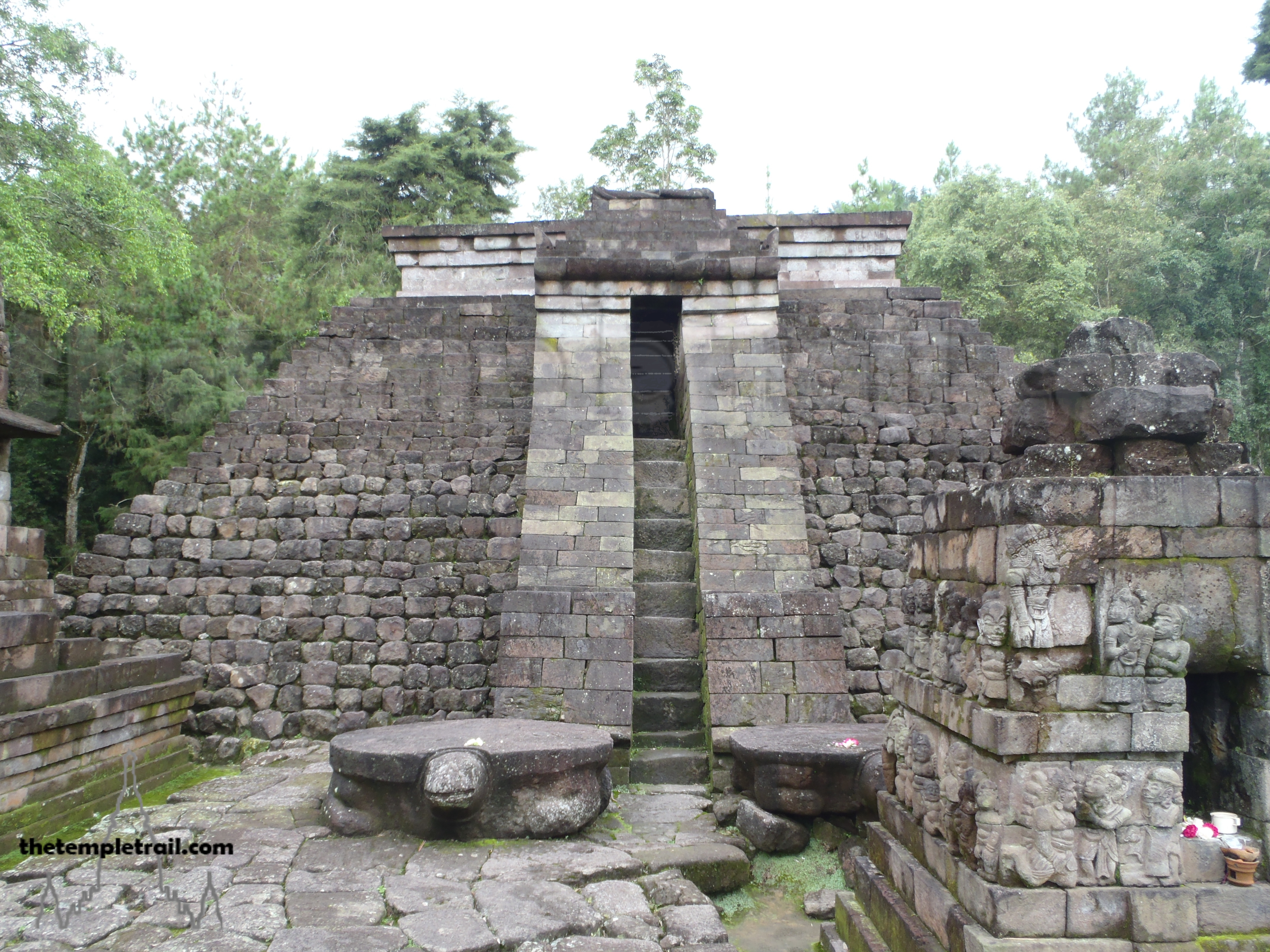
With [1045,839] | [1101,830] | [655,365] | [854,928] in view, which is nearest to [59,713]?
[854,928]

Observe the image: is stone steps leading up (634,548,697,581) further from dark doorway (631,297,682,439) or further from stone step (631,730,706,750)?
dark doorway (631,297,682,439)

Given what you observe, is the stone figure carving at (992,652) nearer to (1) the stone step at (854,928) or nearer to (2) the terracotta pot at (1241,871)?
(2) the terracotta pot at (1241,871)

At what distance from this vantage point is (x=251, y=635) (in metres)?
7.05

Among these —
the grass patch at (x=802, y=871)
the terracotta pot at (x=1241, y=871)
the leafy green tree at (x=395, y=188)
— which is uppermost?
the leafy green tree at (x=395, y=188)

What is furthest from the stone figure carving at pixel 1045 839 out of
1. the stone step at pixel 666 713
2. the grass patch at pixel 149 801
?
the grass patch at pixel 149 801

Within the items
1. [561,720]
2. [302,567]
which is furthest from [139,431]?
[561,720]

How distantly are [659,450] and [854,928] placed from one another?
18.1 ft

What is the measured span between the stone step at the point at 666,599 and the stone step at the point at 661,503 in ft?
2.90

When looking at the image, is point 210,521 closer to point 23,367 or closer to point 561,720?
point 561,720

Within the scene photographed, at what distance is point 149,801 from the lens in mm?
5492

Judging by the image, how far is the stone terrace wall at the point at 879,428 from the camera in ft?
22.8

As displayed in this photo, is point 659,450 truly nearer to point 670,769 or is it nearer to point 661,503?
point 661,503

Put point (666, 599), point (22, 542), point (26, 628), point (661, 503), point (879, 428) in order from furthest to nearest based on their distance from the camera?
point (879, 428), point (661, 503), point (666, 599), point (22, 542), point (26, 628)

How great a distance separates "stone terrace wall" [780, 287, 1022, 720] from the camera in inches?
274
